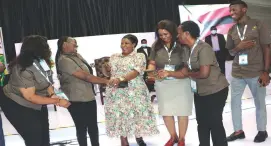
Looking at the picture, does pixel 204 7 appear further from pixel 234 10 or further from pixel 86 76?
pixel 86 76

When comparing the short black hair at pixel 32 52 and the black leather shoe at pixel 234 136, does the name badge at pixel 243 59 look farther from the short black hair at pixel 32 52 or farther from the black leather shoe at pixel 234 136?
the short black hair at pixel 32 52

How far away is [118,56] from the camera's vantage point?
343 cm

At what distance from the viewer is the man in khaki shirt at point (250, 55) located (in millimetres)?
3322

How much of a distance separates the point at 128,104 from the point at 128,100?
4cm

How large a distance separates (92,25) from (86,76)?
5.30m

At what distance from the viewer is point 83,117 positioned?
3.00 m

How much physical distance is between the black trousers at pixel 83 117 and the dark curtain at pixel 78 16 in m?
4.86

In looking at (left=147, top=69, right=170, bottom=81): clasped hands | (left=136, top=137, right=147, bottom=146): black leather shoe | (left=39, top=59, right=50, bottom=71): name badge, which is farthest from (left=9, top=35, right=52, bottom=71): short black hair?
(left=136, top=137, right=147, bottom=146): black leather shoe

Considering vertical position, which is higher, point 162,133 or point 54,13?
point 54,13

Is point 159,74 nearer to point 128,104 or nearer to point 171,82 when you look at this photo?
point 171,82

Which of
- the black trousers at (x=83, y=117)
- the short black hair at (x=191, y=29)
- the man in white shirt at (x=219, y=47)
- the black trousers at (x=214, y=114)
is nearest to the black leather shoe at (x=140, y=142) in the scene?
the black trousers at (x=83, y=117)

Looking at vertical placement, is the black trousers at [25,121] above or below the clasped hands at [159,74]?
below

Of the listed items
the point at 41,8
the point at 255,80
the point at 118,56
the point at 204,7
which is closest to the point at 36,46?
the point at 118,56

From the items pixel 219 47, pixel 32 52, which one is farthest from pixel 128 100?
pixel 219 47
